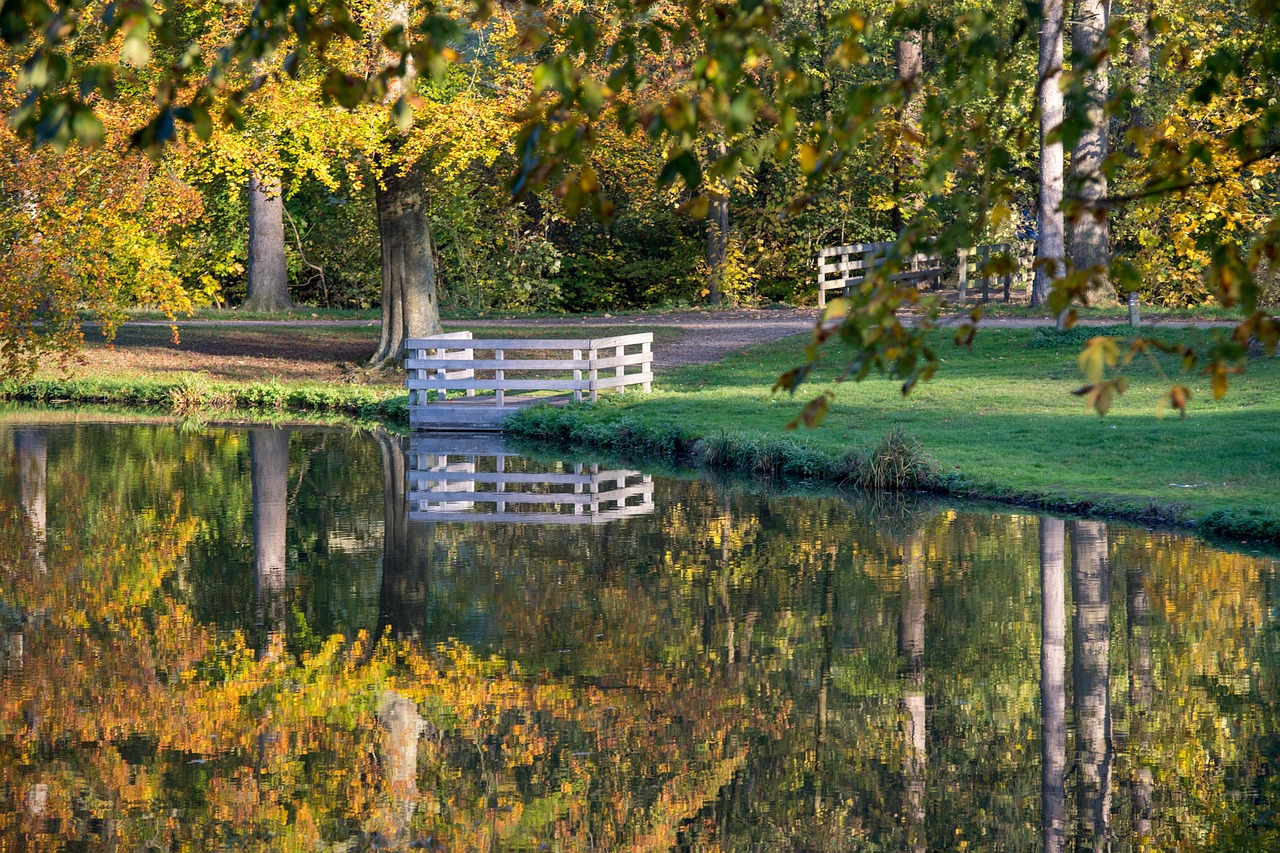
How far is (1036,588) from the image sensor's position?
11031 millimetres

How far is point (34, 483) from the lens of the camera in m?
16.8

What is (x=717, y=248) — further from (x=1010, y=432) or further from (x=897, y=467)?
(x=897, y=467)

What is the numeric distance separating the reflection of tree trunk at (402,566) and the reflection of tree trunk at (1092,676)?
4.22 metres

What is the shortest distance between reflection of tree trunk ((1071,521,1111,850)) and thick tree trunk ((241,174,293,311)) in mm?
23416

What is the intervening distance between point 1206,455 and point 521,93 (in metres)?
11.6

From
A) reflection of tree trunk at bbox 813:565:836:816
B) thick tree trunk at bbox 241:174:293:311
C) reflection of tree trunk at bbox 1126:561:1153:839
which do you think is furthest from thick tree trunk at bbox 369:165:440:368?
reflection of tree trunk at bbox 1126:561:1153:839

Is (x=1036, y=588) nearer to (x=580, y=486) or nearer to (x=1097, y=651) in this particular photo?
(x=1097, y=651)

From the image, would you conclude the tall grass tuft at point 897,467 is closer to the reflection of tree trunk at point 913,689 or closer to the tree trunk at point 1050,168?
the reflection of tree trunk at point 913,689

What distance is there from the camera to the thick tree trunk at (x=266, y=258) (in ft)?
108

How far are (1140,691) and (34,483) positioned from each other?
1253 cm

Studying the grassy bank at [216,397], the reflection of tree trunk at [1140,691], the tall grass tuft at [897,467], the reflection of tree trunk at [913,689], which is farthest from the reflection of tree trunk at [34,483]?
the reflection of tree trunk at [1140,691]

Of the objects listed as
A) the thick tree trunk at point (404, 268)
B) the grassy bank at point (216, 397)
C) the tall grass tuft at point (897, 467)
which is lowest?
the tall grass tuft at point (897, 467)

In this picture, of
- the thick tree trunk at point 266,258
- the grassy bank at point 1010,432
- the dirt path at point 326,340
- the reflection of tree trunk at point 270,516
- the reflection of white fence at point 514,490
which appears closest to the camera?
the reflection of tree trunk at point 270,516

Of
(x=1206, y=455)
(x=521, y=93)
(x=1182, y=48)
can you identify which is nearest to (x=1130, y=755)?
(x=1182, y=48)
